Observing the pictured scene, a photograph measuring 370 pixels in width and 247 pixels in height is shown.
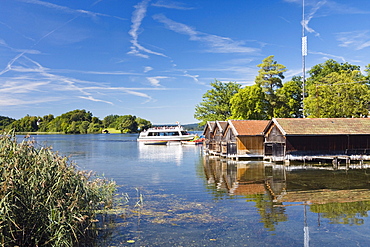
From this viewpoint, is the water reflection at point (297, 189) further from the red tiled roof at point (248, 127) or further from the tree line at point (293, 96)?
the tree line at point (293, 96)

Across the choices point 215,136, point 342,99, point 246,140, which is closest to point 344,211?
point 246,140

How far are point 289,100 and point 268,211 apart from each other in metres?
57.3

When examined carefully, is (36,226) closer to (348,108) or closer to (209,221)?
(209,221)

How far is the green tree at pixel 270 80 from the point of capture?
2785 inches

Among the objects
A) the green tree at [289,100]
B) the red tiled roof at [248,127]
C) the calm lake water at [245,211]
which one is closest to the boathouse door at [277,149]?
the red tiled roof at [248,127]

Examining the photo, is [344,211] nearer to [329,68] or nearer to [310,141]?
[310,141]

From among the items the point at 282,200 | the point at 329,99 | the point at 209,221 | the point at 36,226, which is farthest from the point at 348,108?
the point at 36,226

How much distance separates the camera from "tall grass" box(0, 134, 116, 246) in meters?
9.89

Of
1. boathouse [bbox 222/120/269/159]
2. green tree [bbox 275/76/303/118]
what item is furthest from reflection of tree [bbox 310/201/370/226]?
green tree [bbox 275/76/303/118]

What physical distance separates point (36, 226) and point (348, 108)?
53.0 metres

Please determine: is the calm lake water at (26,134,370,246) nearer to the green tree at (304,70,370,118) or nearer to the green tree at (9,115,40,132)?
the green tree at (9,115,40,132)

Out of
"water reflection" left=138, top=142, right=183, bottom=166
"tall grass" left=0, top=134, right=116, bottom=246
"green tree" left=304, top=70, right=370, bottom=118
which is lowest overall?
"water reflection" left=138, top=142, right=183, bottom=166

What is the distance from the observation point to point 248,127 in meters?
42.3

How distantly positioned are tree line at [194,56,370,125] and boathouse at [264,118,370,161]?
16814 mm
